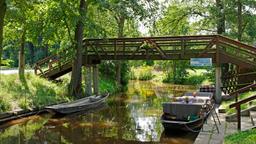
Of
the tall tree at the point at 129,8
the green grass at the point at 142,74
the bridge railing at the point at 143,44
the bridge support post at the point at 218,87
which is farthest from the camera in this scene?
the green grass at the point at 142,74

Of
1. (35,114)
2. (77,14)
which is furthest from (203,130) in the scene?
(77,14)

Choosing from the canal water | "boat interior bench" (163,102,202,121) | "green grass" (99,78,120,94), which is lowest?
the canal water

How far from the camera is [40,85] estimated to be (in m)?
23.8

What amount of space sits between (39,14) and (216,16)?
1375 cm

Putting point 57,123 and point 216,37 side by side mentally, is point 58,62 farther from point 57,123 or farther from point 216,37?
point 216,37

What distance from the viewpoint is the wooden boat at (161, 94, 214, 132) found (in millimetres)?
14695

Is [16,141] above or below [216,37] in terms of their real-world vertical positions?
below

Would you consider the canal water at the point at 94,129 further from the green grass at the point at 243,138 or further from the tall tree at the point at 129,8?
the tall tree at the point at 129,8

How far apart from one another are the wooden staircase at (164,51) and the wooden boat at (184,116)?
806 cm

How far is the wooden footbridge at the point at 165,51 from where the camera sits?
2264 centimetres

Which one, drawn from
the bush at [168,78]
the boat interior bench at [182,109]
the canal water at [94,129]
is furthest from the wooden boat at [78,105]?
the bush at [168,78]

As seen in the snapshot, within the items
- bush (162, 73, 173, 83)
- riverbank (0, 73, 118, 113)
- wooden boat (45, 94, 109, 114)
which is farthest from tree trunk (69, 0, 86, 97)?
bush (162, 73, 173, 83)

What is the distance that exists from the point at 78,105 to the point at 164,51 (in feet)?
21.9

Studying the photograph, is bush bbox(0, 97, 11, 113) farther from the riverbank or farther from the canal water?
the canal water
